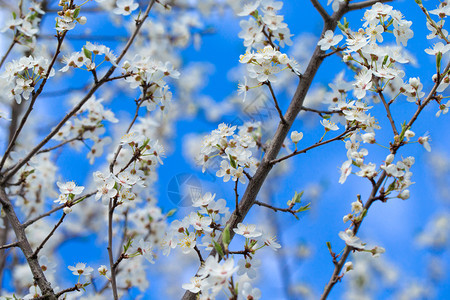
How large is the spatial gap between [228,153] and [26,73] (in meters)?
1.21

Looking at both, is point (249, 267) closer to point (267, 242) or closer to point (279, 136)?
point (267, 242)

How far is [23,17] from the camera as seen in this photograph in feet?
8.80

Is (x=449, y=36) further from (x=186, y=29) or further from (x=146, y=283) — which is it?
(x=186, y=29)

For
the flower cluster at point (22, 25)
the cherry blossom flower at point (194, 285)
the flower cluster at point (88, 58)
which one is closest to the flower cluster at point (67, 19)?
the flower cluster at point (88, 58)

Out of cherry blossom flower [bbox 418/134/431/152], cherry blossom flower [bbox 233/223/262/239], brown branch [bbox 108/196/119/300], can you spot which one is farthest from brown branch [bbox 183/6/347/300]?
cherry blossom flower [bbox 418/134/431/152]

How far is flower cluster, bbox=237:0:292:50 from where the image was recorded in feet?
7.08

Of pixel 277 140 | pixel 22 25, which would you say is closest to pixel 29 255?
pixel 277 140

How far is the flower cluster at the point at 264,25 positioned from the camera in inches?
85.0

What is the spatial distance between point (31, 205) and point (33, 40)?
118cm

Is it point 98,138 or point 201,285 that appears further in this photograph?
point 98,138

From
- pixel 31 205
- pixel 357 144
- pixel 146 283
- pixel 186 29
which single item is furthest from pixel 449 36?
pixel 186 29

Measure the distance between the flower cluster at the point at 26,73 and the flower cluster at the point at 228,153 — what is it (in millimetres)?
957

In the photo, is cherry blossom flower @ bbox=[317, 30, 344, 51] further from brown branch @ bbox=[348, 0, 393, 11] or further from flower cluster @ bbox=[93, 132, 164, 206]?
flower cluster @ bbox=[93, 132, 164, 206]

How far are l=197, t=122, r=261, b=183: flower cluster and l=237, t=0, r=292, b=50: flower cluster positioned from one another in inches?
20.7
